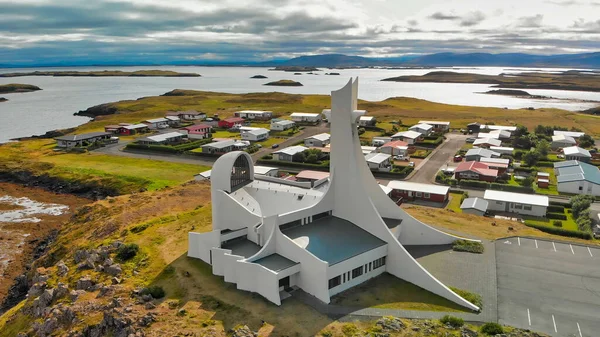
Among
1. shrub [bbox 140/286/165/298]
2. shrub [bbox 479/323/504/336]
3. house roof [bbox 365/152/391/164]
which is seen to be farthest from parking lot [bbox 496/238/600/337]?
house roof [bbox 365/152/391/164]

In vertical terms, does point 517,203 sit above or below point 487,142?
below

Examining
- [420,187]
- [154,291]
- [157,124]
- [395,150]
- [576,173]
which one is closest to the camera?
[154,291]

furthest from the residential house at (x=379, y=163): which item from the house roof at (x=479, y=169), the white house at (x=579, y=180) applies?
the white house at (x=579, y=180)

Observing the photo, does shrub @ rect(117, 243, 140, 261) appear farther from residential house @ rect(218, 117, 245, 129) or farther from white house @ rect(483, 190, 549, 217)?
residential house @ rect(218, 117, 245, 129)

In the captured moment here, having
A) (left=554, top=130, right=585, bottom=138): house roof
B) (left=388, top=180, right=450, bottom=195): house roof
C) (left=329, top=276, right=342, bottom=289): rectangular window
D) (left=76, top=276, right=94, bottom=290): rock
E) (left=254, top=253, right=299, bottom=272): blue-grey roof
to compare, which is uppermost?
(left=254, top=253, right=299, bottom=272): blue-grey roof

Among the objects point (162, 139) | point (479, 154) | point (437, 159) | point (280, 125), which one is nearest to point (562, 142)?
point (479, 154)

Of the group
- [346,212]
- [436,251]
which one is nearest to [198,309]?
[346,212]

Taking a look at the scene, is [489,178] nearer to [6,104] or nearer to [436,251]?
[436,251]

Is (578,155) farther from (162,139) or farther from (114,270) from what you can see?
(162,139)
